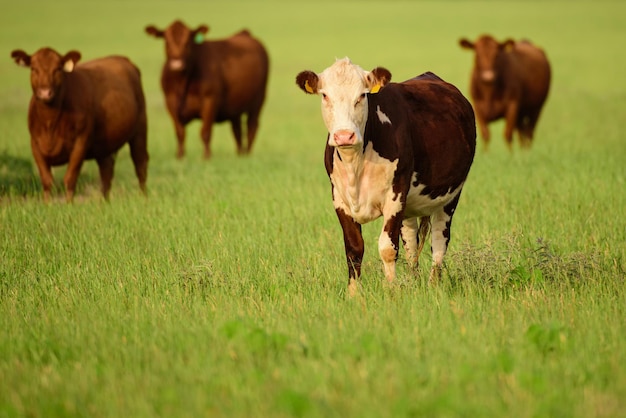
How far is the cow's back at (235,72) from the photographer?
16656mm

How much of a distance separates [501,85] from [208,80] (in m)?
4.96

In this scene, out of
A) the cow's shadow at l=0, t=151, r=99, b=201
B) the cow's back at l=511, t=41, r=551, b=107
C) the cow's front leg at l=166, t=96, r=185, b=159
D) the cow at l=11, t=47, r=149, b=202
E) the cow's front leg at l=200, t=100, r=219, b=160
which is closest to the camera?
the cow at l=11, t=47, r=149, b=202

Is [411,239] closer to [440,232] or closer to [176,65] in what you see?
[440,232]

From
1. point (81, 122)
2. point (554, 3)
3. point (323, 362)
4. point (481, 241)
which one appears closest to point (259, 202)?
point (81, 122)

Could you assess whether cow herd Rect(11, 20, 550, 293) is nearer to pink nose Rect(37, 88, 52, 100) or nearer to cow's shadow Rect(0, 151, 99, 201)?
pink nose Rect(37, 88, 52, 100)

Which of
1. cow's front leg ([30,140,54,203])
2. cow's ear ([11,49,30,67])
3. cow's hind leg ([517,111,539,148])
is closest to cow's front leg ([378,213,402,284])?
cow's front leg ([30,140,54,203])

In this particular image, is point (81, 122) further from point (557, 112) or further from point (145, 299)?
point (557, 112)

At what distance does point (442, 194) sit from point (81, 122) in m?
5.10

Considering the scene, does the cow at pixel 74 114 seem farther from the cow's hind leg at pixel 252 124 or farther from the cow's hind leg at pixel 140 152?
the cow's hind leg at pixel 252 124

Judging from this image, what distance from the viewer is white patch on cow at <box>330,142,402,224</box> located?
677 centimetres

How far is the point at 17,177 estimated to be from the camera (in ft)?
40.3

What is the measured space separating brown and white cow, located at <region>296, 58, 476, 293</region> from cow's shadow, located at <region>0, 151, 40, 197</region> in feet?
17.5

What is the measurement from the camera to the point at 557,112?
77.6 ft

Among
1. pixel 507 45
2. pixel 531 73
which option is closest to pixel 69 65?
pixel 507 45
